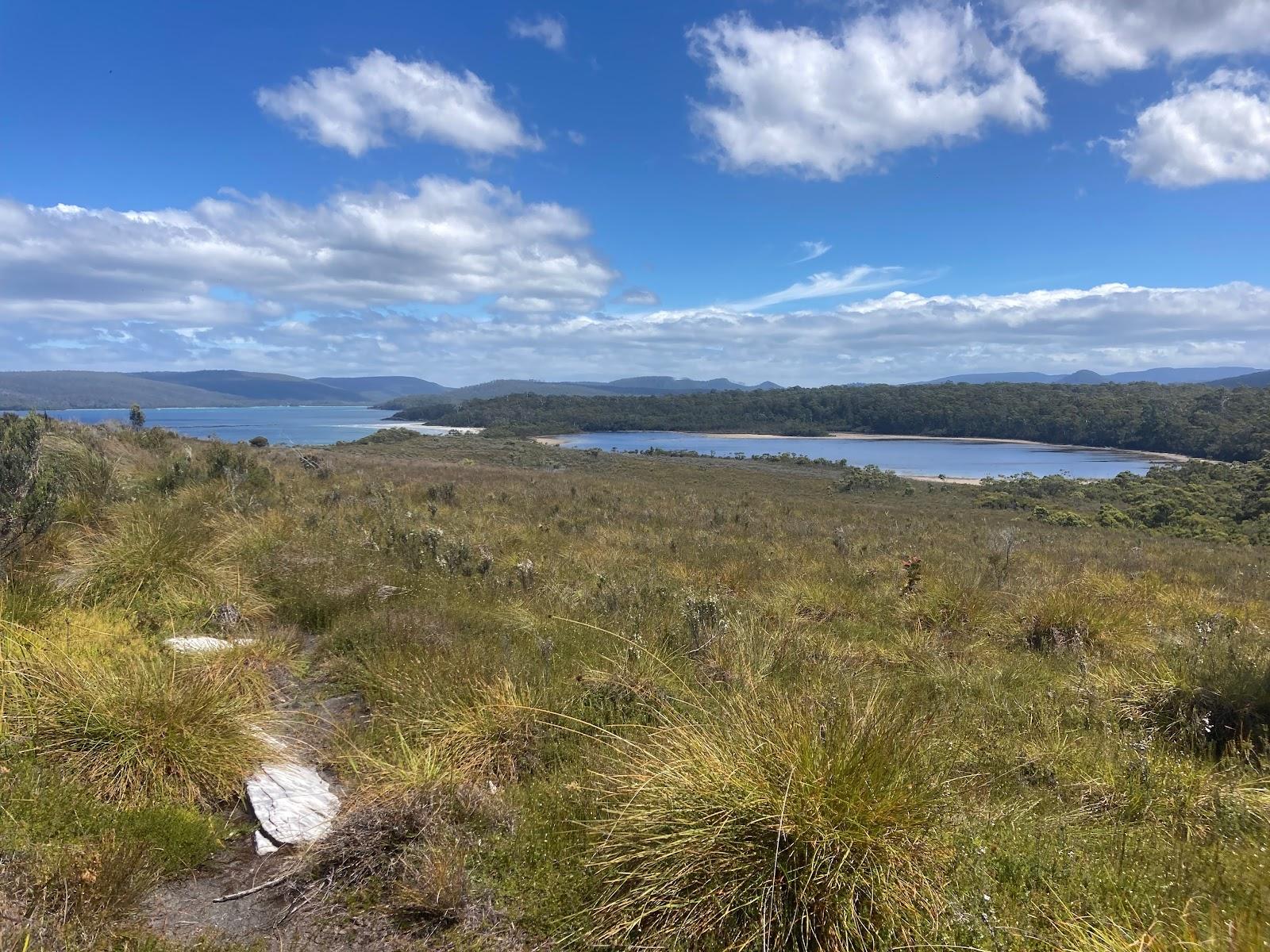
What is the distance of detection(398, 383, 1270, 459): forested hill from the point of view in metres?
89.9

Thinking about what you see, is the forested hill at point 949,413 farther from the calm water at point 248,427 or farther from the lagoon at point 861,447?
the calm water at point 248,427

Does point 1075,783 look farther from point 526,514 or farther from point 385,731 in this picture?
point 526,514

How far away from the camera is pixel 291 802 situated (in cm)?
326

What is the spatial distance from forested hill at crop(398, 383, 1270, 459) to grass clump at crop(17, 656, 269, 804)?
94898 millimetres

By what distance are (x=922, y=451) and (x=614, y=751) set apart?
326 feet

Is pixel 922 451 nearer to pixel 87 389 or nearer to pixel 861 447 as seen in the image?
pixel 861 447

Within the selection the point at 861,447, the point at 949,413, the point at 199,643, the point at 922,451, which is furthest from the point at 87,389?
the point at 199,643

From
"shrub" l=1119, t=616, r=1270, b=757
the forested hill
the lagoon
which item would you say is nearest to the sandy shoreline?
the lagoon

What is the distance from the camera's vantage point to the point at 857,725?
9.45 ft

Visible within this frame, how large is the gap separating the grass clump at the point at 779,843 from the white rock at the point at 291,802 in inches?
55.7

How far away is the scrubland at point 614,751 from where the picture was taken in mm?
2420

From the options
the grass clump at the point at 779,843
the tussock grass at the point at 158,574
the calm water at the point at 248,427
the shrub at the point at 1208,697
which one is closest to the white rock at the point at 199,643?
the tussock grass at the point at 158,574

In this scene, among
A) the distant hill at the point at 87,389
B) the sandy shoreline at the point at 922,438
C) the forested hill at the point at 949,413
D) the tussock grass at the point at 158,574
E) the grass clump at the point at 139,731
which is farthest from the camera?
the distant hill at the point at 87,389

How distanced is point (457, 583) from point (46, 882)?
4.72 metres
